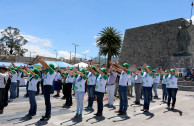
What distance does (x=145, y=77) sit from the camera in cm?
690

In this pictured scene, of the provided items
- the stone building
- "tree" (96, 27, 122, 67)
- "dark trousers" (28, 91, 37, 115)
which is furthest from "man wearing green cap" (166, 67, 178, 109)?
"tree" (96, 27, 122, 67)

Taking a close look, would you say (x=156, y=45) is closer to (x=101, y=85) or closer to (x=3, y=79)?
(x=101, y=85)

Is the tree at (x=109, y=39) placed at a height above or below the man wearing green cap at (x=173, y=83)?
above

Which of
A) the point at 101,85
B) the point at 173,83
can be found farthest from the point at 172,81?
the point at 101,85

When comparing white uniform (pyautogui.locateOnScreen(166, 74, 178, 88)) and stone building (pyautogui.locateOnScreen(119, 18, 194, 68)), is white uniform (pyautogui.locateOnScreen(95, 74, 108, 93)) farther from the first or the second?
stone building (pyautogui.locateOnScreen(119, 18, 194, 68))

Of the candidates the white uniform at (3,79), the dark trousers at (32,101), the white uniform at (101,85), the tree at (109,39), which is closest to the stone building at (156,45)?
the tree at (109,39)

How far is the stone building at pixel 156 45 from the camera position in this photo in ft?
89.5

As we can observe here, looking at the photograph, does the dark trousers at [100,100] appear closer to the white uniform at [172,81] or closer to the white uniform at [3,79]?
the white uniform at [172,81]

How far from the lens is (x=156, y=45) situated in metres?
30.9

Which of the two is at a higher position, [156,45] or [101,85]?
[156,45]

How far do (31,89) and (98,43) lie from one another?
104 feet

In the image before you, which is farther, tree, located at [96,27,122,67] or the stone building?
tree, located at [96,27,122,67]

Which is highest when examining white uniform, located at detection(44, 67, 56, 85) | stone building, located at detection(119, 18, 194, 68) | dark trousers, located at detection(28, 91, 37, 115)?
stone building, located at detection(119, 18, 194, 68)

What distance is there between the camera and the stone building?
89.5 feet
